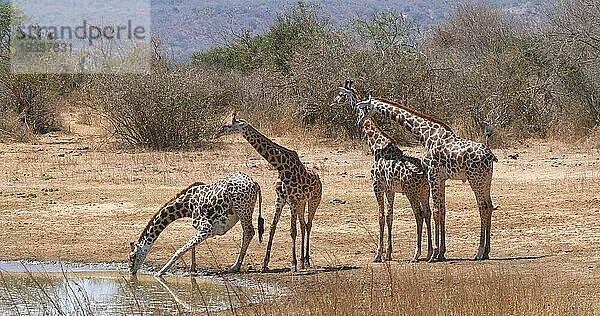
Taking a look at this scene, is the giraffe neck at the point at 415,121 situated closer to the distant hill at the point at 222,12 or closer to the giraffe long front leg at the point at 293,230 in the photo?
the giraffe long front leg at the point at 293,230

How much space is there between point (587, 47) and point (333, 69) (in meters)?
6.99

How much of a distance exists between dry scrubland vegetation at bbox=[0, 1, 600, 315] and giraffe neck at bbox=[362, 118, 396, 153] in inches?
57.2

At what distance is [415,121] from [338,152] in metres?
12.8

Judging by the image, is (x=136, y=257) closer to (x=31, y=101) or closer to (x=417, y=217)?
(x=417, y=217)

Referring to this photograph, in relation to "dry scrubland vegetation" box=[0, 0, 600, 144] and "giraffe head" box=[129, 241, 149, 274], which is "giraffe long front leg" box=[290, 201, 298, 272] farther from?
"dry scrubland vegetation" box=[0, 0, 600, 144]

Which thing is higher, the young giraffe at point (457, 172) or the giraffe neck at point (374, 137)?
the giraffe neck at point (374, 137)

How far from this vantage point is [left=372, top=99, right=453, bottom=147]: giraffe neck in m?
14.4

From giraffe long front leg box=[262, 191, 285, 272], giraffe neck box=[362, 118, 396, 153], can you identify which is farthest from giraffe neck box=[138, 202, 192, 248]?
giraffe neck box=[362, 118, 396, 153]

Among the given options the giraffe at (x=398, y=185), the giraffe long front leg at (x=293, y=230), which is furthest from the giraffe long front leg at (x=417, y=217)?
the giraffe long front leg at (x=293, y=230)

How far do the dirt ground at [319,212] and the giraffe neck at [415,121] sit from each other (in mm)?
1558

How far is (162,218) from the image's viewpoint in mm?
13992

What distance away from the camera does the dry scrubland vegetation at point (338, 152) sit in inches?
487

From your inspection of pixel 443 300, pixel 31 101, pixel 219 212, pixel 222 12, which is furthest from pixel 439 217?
pixel 222 12

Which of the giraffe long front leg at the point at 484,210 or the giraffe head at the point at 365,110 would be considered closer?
the giraffe long front leg at the point at 484,210
